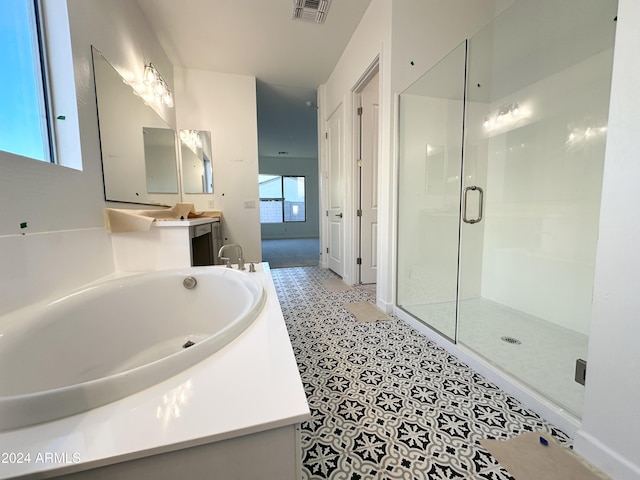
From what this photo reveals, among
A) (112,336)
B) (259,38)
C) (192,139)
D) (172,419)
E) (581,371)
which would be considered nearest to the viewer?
(172,419)

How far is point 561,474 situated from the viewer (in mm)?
863

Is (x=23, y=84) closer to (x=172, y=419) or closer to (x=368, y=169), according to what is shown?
(x=172, y=419)

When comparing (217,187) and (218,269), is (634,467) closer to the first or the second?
(218,269)

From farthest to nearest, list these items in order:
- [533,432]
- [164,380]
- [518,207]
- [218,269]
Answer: [518,207], [218,269], [533,432], [164,380]

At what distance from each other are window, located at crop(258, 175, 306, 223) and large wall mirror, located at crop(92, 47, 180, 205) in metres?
5.44

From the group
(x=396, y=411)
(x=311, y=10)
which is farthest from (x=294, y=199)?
(x=396, y=411)

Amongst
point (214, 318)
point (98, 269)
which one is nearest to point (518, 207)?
point (214, 318)

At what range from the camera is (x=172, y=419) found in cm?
57

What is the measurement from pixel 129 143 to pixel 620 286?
114 inches

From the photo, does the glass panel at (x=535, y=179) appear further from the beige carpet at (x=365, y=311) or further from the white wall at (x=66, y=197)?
the white wall at (x=66, y=197)

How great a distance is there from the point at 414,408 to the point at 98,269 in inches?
74.2

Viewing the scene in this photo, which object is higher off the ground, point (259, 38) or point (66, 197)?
point (259, 38)

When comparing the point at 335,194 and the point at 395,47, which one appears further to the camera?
the point at 335,194

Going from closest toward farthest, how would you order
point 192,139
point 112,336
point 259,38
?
point 112,336 → point 259,38 → point 192,139
